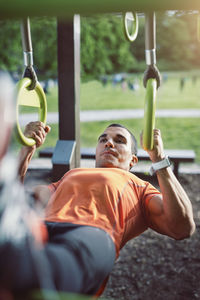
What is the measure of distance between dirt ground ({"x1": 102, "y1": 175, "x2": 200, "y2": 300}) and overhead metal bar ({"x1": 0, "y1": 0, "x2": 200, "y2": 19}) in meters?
2.01

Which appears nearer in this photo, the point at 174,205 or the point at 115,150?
the point at 174,205

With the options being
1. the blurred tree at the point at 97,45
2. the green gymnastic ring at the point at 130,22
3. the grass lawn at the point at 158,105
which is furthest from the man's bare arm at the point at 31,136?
the grass lawn at the point at 158,105

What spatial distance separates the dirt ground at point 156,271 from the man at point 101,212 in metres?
1.10

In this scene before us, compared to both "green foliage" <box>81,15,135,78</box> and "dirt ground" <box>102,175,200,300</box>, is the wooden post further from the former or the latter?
"green foliage" <box>81,15,135,78</box>

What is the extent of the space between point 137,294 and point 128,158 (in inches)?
43.1

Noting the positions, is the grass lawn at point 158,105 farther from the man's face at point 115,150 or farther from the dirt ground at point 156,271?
the man's face at point 115,150

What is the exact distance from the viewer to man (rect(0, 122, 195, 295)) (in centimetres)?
125

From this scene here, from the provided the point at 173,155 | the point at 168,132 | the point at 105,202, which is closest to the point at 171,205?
the point at 105,202

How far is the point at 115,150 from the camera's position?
1942 millimetres

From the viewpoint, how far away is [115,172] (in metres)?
1.77

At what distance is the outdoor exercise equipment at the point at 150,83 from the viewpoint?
4.57ft

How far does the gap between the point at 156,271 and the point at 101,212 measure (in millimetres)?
1490

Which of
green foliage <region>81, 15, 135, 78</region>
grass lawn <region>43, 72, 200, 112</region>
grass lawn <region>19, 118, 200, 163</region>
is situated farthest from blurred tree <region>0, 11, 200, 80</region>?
grass lawn <region>19, 118, 200, 163</region>

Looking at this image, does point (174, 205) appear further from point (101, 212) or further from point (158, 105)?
point (158, 105)
